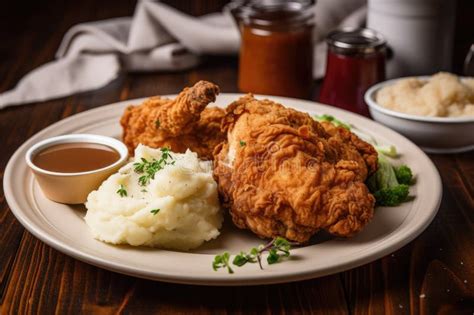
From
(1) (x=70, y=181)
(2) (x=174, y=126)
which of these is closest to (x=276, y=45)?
(2) (x=174, y=126)

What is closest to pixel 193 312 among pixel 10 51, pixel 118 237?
pixel 118 237

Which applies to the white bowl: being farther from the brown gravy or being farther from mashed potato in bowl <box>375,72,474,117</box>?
the brown gravy

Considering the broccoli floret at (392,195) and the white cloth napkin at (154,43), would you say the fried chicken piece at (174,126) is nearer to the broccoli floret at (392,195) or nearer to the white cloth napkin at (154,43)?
the broccoli floret at (392,195)

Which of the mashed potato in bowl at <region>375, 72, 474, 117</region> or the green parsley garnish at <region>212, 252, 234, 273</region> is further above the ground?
the green parsley garnish at <region>212, 252, 234, 273</region>

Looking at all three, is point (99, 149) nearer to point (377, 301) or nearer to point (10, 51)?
point (377, 301)

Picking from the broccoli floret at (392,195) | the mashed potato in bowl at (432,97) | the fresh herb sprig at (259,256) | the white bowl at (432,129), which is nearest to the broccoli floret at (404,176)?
the broccoli floret at (392,195)

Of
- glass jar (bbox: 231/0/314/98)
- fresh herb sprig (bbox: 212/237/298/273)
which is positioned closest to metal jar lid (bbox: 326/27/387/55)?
glass jar (bbox: 231/0/314/98)
